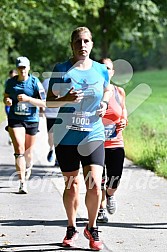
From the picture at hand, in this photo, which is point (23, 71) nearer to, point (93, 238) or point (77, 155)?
point (77, 155)

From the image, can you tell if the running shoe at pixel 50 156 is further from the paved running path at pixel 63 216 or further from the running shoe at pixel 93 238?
the running shoe at pixel 93 238

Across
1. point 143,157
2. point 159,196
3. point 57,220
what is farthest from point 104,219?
point 143,157

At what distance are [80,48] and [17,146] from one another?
3930 millimetres

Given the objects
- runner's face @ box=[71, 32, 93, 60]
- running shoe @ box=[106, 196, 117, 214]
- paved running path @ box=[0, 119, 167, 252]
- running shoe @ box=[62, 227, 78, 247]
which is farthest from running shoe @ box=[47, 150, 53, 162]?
runner's face @ box=[71, 32, 93, 60]

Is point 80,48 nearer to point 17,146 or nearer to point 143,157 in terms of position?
point 17,146

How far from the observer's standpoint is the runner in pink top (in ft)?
28.6

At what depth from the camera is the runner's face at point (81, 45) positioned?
281 inches

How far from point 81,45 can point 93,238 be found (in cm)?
188

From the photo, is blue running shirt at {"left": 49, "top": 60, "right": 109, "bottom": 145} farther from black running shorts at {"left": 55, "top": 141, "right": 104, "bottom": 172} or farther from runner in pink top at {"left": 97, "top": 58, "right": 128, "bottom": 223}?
runner in pink top at {"left": 97, "top": 58, "right": 128, "bottom": 223}

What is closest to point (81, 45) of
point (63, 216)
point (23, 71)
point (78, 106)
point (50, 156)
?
point (78, 106)

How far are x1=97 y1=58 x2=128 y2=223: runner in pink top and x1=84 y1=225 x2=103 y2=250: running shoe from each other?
1.25 meters

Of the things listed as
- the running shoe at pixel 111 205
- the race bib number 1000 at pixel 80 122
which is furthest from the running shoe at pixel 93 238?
the running shoe at pixel 111 205

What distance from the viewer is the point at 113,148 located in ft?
28.6

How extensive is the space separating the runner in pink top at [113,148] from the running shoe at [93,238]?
1.25 meters
